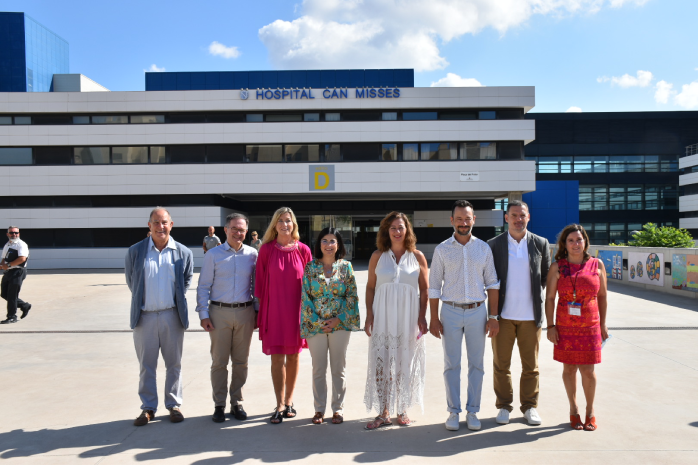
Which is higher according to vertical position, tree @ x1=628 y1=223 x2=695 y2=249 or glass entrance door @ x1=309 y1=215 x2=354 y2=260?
glass entrance door @ x1=309 y1=215 x2=354 y2=260

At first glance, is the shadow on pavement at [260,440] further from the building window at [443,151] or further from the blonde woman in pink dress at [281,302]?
the building window at [443,151]

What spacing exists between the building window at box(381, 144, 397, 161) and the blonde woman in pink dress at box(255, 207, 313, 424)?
76.7 ft

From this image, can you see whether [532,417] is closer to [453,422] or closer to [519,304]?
[453,422]

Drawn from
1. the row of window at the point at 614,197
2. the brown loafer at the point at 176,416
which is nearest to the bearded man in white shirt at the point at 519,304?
the brown loafer at the point at 176,416

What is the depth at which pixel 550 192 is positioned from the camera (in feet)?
110

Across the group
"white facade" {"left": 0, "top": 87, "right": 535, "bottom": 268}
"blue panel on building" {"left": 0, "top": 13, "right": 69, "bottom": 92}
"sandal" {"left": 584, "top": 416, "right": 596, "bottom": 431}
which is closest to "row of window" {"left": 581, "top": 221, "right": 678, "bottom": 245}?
"white facade" {"left": 0, "top": 87, "right": 535, "bottom": 268}

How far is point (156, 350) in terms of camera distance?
15.0 ft

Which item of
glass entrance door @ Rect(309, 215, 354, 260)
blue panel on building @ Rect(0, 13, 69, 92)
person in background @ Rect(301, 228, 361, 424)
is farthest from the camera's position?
blue panel on building @ Rect(0, 13, 69, 92)

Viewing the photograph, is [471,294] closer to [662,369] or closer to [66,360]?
[662,369]

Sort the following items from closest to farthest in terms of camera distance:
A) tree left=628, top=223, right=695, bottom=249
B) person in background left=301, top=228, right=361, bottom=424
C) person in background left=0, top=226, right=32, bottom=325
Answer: person in background left=301, top=228, right=361, bottom=424 → person in background left=0, top=226, right=32, bottom=325 → tree left=628, top=223, right=695, bottom=249

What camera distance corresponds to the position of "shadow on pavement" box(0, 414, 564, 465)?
12.1ft

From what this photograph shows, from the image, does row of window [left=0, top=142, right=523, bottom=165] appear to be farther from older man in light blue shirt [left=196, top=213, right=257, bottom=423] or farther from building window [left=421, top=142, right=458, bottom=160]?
older man in light blue shirt [left=196, top=213, right=257, bottom=423]

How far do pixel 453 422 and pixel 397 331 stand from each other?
0.88 m

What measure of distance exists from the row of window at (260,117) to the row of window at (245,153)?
1468 mm
